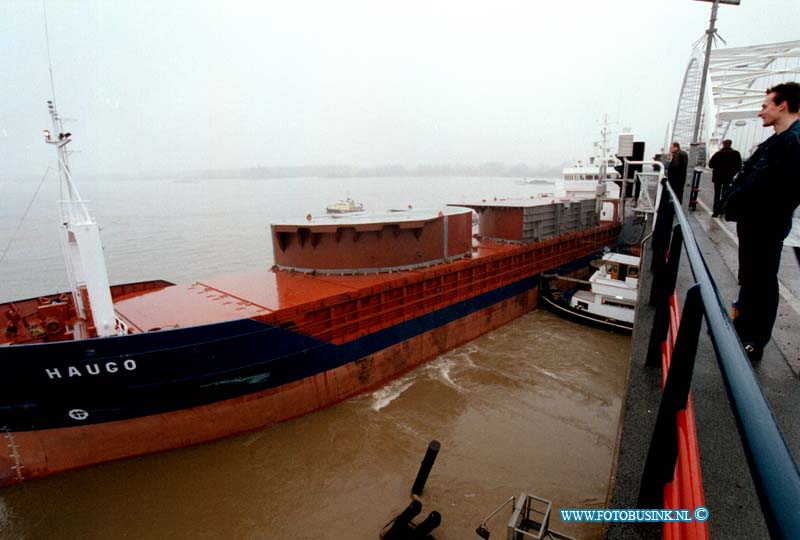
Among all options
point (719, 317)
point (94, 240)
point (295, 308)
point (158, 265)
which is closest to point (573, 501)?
point (295, 308)

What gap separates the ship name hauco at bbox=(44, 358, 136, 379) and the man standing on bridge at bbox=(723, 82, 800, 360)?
30.1 ft

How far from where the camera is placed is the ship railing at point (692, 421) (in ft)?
2.48

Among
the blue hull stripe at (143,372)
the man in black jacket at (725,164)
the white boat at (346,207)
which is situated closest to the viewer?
the blue hull stripe at (143,372)

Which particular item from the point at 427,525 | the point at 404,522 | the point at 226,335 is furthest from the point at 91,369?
the point at 427,525

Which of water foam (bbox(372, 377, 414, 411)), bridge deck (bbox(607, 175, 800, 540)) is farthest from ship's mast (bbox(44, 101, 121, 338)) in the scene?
bridge deck (bbox(607, 175, 800, 540))

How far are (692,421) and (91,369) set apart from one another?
9.30 meters

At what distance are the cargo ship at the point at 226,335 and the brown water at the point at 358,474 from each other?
522 millimetres

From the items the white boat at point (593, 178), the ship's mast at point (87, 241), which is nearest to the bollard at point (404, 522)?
the ship's mast at point (87, 241)

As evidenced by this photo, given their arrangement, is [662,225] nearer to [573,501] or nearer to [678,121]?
[573,501]

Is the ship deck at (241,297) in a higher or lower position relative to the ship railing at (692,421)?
lower

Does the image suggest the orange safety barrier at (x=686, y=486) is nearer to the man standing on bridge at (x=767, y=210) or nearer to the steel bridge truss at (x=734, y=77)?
the man standing on bridge at (x=767, y=210)

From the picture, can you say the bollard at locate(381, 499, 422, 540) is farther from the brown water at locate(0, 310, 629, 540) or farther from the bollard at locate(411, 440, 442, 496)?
the bollard at locate(411, 440, 442, 496)

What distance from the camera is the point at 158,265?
26828 mm

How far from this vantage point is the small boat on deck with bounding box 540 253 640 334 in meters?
14.8
